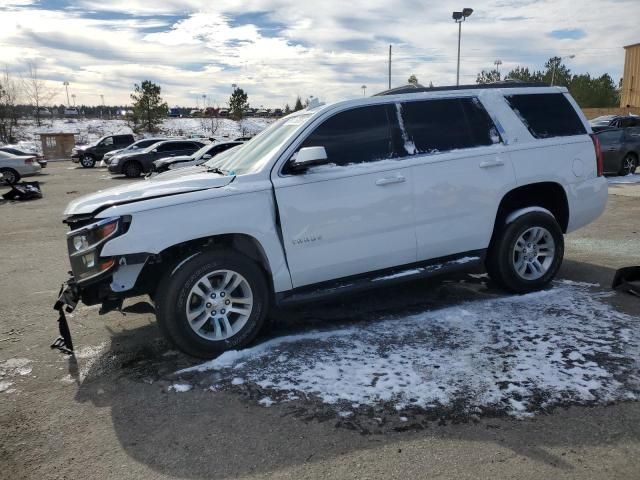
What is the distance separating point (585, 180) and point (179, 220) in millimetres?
4022

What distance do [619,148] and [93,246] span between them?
1572 cm

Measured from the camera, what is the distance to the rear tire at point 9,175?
66.6 feet

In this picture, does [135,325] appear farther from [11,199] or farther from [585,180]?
[11,199]

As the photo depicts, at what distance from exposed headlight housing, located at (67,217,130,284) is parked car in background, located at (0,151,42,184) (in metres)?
19.3

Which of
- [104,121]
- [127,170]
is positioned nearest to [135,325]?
[127,170]

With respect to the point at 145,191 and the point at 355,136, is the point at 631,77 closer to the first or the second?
the point at 355,136

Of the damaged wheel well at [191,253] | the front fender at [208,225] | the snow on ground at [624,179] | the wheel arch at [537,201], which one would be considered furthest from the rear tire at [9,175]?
the snow on ground at [624,179]

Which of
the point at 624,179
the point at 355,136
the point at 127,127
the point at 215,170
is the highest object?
the point at 127,127

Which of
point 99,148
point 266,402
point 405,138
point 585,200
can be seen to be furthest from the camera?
point 99,148

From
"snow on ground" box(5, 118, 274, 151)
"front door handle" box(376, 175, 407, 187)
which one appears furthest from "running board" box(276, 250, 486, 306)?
"snow on ground" box(5, 118, 274, 151)

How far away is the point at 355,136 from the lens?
178 inches

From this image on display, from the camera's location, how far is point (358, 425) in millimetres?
3078

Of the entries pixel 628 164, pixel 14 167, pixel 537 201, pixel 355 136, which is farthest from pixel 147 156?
pixel 537 201

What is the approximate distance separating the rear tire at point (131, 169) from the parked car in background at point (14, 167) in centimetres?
338
